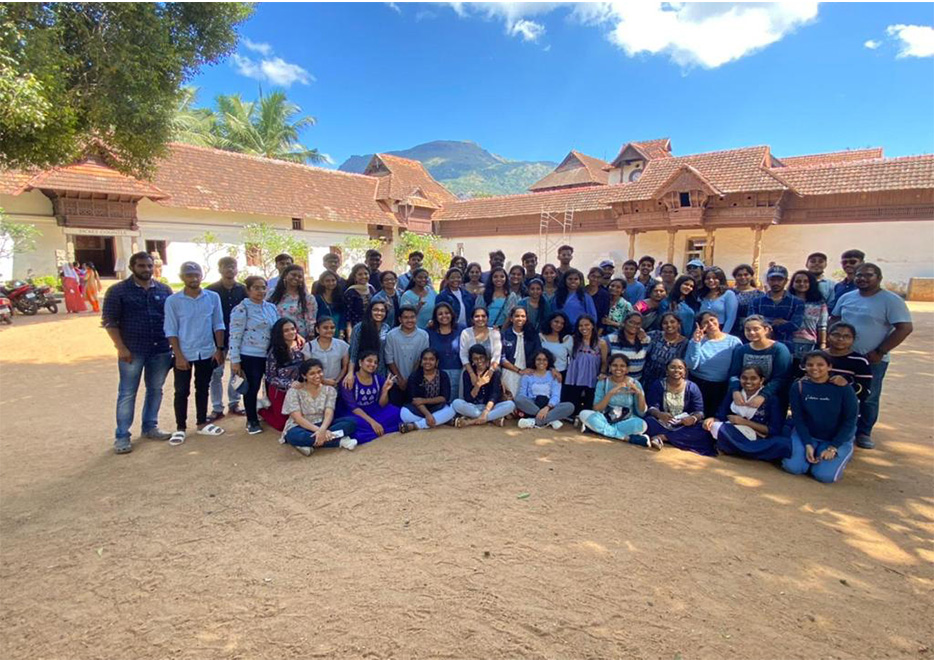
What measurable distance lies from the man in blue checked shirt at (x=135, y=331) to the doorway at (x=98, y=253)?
21.6 meters

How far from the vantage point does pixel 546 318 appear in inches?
200

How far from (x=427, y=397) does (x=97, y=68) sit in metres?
6.21

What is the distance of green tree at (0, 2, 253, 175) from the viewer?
17.4 ft

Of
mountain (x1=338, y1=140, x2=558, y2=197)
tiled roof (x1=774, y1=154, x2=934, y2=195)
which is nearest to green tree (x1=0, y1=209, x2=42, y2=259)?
tiled roof (x1=774, y1=154, x2=934, y2=195)

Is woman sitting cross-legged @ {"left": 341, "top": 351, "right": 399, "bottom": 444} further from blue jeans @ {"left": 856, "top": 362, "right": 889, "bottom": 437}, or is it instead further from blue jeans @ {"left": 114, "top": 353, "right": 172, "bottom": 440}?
blue jeans @ {"left": 856, "top": 362, "right": 889, "bottom": 437}

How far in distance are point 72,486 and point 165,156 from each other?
6.97 m

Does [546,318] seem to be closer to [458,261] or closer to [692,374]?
[692,374]

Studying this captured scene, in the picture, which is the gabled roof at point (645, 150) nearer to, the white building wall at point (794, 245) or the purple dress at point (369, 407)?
the white building wall at point (794, 245)

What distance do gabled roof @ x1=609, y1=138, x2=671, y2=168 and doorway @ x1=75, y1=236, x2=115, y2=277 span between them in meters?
29.6

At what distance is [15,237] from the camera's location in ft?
48.9

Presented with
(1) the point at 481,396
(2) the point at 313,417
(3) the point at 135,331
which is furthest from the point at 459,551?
(3) the point at 135,331

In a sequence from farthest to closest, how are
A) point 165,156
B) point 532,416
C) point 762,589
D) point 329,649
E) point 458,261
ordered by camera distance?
point 165,156, point 458,261, point 532,416, point 762,589, point 329,649

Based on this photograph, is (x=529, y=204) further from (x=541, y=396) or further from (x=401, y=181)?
(x=541, y=396)

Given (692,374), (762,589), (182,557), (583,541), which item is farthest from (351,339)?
(762,589)
